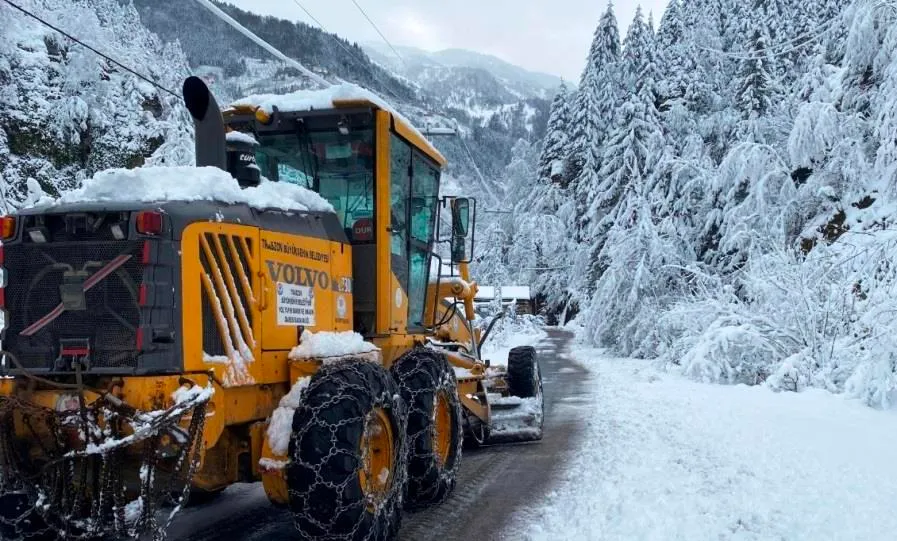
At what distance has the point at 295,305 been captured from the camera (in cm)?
479

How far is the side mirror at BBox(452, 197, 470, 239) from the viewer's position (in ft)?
24.4

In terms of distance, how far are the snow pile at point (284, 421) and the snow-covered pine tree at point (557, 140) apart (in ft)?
160

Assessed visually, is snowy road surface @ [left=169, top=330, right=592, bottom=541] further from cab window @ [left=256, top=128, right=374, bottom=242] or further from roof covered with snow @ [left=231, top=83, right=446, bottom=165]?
roof covered with snow @ [left=231, top=83, right=446, bottom=165]

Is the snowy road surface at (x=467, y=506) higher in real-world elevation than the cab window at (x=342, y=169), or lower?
lower

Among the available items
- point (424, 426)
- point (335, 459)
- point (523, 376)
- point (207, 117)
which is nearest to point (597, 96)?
point (523, 376)

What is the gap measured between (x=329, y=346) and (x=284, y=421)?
0.67 m

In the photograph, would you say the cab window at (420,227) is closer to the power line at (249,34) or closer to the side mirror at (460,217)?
the side mirror at (460,217)

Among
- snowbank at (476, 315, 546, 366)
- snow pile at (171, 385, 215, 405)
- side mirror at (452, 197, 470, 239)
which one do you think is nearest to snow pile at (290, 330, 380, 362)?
snow pile at (171, 385, 215, 405)

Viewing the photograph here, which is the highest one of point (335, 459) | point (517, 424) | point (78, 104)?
point (78, 104)

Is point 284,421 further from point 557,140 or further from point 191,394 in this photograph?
point 557,140

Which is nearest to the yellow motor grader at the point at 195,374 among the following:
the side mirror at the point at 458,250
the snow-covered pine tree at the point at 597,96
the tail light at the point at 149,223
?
the tail light at the point at 149,223

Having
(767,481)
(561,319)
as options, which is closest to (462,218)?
(767,481)

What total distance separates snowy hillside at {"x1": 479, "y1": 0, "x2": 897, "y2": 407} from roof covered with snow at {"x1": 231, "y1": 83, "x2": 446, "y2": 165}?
737 cm

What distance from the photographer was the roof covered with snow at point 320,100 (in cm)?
570
